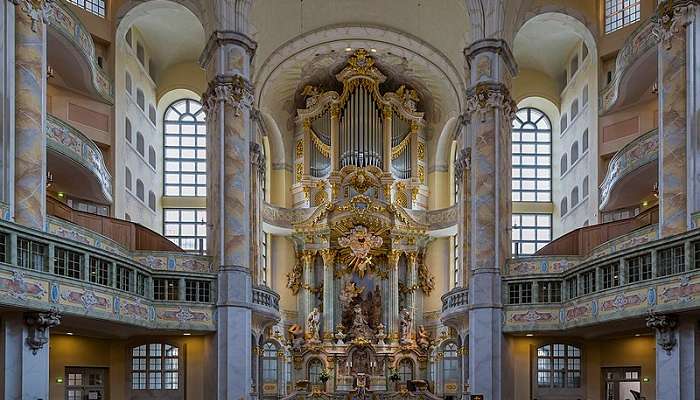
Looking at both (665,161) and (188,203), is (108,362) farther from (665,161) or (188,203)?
(665,161)

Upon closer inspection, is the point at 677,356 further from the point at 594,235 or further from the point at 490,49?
the point at 490,49

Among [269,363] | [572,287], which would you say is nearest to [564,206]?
[572,287]

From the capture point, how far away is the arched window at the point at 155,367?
1389 inches

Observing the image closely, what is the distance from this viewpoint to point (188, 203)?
4806cm

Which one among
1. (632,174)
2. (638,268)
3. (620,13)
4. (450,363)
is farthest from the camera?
(450,363)

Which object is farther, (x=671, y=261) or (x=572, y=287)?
(x=572, y=287)

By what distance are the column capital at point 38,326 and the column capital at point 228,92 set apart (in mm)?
12824

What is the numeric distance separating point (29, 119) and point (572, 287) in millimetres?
19183

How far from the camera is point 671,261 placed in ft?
84.1

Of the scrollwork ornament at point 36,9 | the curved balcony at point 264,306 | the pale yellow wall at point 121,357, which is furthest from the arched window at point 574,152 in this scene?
the scrollwork ornament at point 36,9

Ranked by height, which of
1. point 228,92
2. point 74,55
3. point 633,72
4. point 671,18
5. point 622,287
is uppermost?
point 74,55

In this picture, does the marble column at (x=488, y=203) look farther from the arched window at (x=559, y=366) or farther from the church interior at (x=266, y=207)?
the arched window at (x=559, y=366)

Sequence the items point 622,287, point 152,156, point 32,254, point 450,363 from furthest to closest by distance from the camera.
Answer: point 450,363
point 152,156
point 622,287
point 32,254

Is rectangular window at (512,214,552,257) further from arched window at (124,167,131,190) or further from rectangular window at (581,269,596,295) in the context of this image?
arched window at (124,167,131,190)
